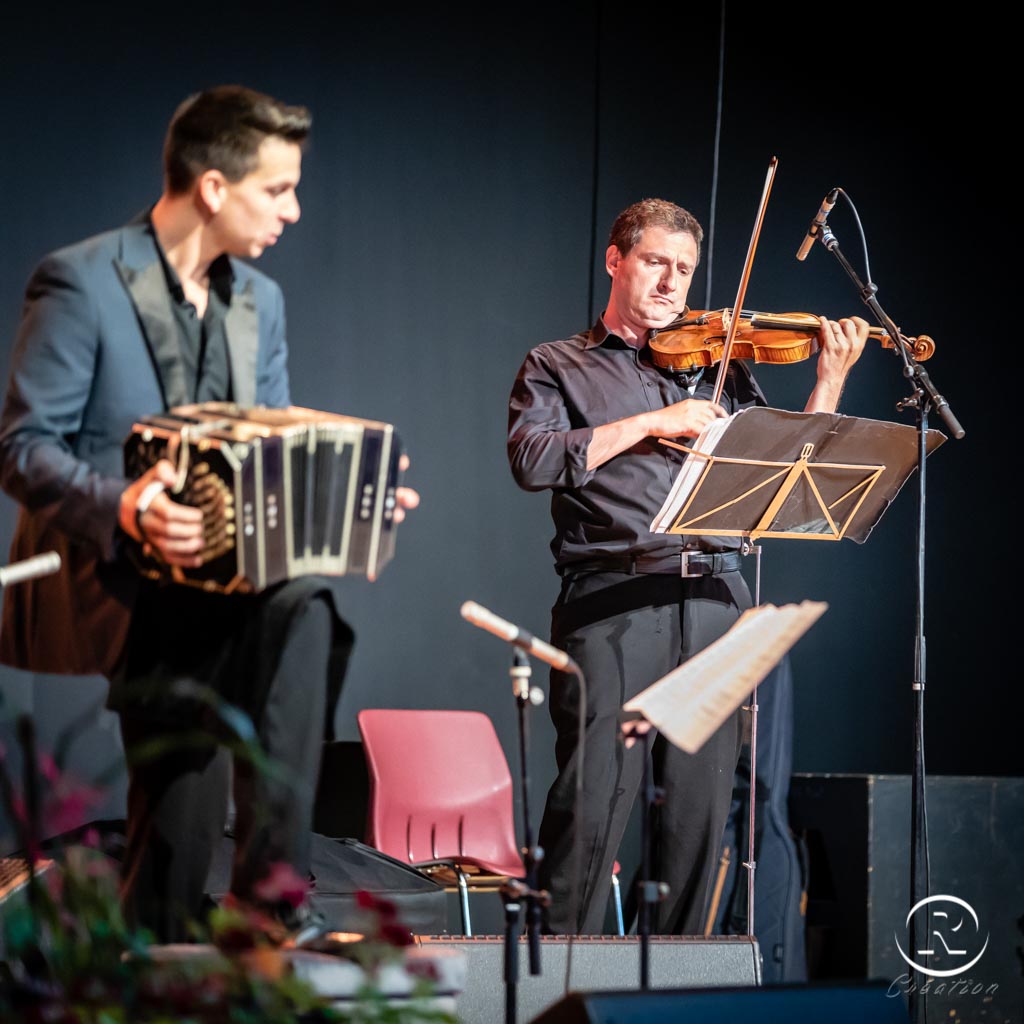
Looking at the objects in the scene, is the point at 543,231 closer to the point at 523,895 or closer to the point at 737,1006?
the point at 523,895

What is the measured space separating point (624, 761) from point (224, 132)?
1668 mm

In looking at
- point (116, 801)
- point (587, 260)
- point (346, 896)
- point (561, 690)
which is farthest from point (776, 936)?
point (587, 260)

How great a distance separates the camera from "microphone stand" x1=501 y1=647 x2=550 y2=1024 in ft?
6.46

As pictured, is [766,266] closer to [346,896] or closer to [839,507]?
[839,507]

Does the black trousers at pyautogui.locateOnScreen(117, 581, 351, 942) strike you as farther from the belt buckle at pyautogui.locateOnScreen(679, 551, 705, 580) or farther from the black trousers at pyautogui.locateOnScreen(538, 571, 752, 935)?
the belt buckle at pyautogui.locateOnScreen(679, 551, 705, 580)

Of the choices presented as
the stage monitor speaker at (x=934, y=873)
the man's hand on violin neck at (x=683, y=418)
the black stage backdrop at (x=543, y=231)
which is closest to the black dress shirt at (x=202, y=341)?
the man's hand on violin neck at (x=683, y=418)

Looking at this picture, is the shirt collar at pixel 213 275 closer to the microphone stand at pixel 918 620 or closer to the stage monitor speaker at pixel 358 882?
the stage monitor speaker at pixel 358 882

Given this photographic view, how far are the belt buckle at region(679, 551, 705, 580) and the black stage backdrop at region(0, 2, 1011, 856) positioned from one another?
3.37 ft

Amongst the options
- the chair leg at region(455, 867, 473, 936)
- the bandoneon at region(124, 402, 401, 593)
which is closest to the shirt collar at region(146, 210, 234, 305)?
the bandoneon at region(124, 402, 401, 593)

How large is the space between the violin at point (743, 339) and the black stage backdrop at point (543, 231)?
0.85 m

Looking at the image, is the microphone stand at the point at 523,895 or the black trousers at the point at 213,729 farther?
the microphone stand at the point at 523,895

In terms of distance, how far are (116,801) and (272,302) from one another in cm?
220

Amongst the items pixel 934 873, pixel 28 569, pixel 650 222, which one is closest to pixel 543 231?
pixel 650 222

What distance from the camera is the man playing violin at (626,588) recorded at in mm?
3016
